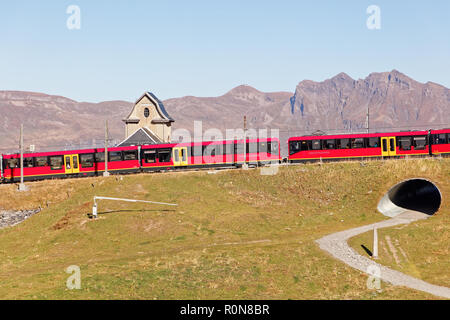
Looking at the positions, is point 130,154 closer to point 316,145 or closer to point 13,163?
point 13,163

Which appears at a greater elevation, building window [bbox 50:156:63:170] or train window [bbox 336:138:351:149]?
train window [bbox 336:138:351:149]

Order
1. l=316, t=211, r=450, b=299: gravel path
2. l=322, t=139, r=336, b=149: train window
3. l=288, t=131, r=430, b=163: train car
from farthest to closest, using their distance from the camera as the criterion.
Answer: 1. l=322, t=139, r=336, b=149: train window
2. l=288, t=131, r=430, b=163: train car
3. l=316, t=211, r=450, b=299: gravel path

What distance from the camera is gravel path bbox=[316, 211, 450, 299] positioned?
27458 millimetres

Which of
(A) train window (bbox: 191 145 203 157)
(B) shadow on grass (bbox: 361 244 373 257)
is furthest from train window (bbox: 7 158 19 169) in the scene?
(B) shadow on grass (bbox: 361 244 373 257)

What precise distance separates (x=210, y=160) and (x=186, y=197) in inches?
506

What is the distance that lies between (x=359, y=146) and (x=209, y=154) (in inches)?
761

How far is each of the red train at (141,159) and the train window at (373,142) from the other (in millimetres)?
11567

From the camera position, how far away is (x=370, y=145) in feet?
200

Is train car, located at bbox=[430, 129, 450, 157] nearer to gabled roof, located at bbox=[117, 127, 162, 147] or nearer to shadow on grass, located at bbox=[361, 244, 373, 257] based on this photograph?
shadow on grass, located at bbox=[361, 244, 373, 257]

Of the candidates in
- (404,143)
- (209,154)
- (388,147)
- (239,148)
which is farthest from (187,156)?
(404,143)

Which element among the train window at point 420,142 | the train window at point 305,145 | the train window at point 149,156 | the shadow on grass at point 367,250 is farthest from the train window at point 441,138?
the train window at point 149,156

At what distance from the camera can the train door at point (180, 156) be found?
208 feet

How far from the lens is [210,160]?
208 ft
